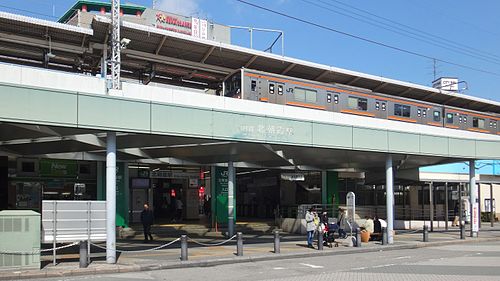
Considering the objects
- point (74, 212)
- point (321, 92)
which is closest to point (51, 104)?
point (74, 212)

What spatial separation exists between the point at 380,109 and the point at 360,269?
21.2 metres

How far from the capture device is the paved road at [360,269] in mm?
14211

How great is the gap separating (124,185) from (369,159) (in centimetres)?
1303

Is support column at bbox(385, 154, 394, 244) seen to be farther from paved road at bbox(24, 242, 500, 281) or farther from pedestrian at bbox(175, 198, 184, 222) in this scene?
pedestrian at bbox(175, 198, 184, 222)

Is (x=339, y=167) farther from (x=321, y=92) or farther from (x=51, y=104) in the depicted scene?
(x=51, y=104)

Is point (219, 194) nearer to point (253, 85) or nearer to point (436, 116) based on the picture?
point (253, 85)

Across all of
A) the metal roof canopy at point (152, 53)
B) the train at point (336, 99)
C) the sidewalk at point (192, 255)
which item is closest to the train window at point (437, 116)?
the train at point (336, 99)

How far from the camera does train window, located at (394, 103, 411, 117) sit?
36.5 m

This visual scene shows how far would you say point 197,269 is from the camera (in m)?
16.2

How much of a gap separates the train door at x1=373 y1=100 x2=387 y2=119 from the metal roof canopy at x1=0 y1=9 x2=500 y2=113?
1198 cm

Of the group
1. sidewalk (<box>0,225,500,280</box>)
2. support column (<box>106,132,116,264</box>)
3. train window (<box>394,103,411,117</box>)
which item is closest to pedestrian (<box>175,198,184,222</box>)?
sidewalk (<box>0,225,500,280</box>)

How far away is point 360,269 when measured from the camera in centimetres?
1620

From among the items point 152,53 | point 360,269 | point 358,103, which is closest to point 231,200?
point 360,269

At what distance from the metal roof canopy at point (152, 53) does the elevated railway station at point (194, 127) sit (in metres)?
0.11
